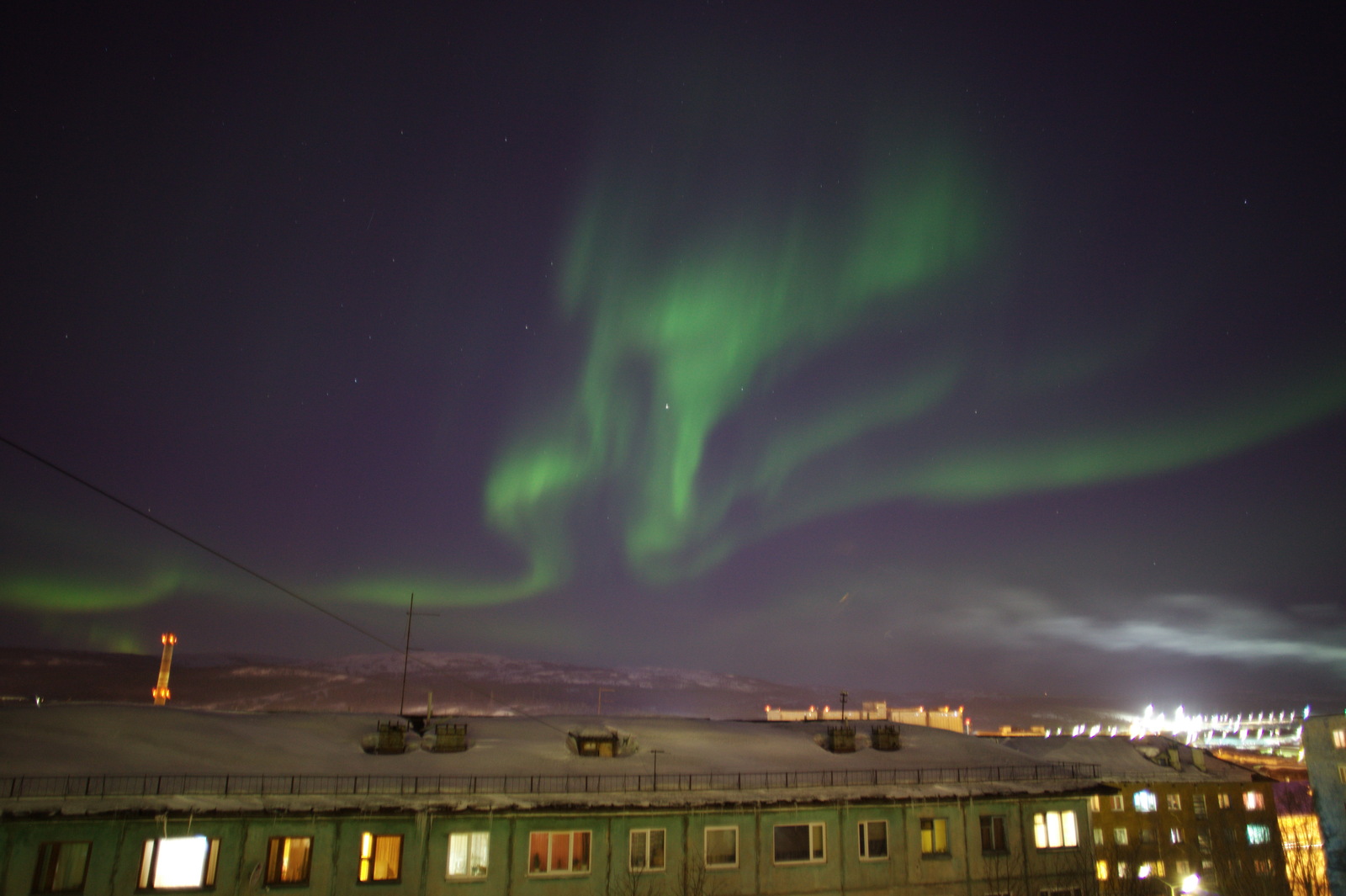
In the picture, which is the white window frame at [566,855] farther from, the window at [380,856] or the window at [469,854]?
the window at [380,856]

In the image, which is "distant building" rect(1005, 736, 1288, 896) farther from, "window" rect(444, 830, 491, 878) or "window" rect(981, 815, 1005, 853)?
"window" rect(444, 830, 491, 878)

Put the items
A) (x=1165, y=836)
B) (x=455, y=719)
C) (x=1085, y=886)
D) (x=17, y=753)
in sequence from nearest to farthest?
(x=17, y=753)
(x=1085, y=886)
(x=455, y=719)
(x=1165, y=836)

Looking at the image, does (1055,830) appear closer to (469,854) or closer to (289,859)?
(469,854)

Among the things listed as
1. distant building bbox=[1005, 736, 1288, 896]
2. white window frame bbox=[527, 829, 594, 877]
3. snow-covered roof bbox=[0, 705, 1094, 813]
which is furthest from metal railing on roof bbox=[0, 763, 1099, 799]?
distant building bbox=[1005, 736, 1288, 896]

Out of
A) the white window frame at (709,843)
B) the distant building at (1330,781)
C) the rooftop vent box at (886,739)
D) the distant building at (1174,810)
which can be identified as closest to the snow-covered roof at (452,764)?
the rooftop vent box at (886,739)

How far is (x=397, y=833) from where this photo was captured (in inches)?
1026

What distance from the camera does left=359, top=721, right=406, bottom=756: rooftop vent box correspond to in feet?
100.0

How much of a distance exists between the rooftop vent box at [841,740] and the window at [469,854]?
665 inches

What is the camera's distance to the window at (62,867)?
22453mm

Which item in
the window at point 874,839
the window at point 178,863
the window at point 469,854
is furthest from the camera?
the window at point 874,839

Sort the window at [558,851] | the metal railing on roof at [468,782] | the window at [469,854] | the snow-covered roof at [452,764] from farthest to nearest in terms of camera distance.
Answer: the window at [558,851], the window at [469,854], the snow-covered roof at [452,764], the metal railing on roof at [468,782]

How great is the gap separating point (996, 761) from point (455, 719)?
948 inches

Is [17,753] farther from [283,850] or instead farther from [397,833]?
[397,833]

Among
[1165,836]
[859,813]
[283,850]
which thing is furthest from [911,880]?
[1165,836]
